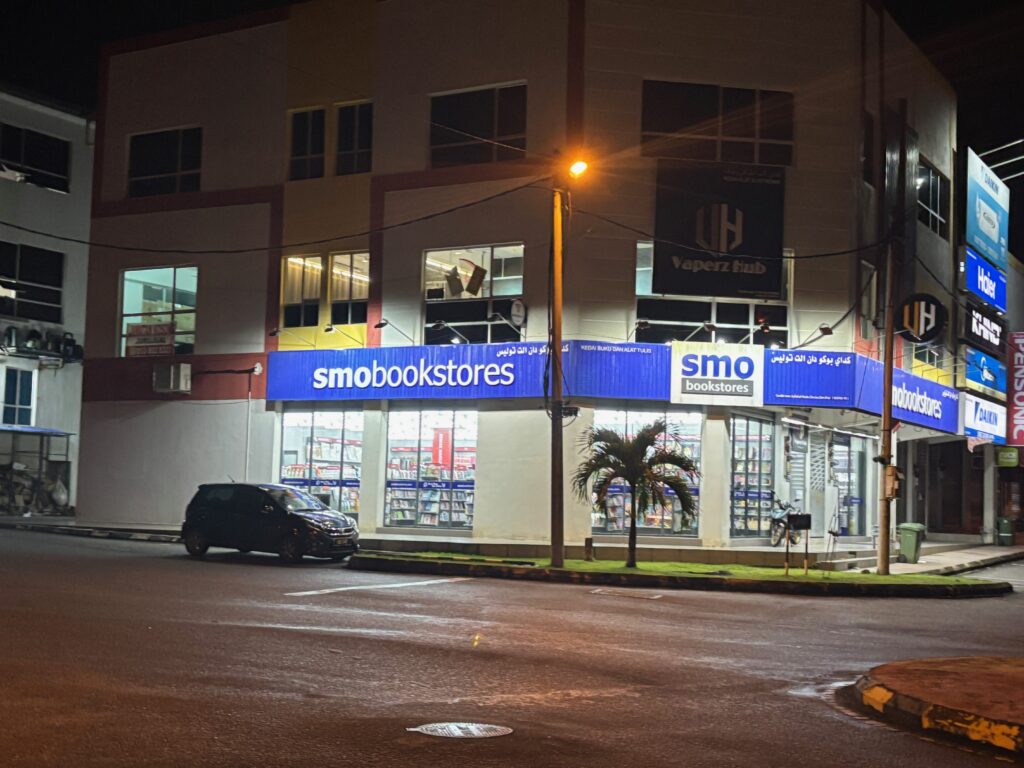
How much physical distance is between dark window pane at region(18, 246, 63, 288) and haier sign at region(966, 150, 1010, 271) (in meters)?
33.8

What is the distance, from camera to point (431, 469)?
2828 cm

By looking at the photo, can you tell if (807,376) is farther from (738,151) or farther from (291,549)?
(291,549)

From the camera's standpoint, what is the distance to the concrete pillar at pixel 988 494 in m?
41.4

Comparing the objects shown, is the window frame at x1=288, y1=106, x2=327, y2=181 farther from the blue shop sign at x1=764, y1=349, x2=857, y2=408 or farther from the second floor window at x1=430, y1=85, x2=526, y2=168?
the blue shop sign at x1=764, y1=349, x2=857, y2=408

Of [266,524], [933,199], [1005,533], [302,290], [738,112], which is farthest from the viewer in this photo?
[1005,533]

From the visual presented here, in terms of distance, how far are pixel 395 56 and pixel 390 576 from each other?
14806 mm

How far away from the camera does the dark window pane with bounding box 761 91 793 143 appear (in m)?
27.8

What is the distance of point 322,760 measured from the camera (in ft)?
22.8

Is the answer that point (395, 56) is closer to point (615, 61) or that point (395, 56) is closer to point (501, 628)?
→ point (615, 61)

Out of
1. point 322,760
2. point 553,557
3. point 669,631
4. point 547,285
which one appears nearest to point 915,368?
point 547,285

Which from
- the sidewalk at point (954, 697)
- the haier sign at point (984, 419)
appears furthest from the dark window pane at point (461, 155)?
the sidewalk at point (954, 697)

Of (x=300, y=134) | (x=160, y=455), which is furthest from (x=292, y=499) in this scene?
(x=300, y=134)

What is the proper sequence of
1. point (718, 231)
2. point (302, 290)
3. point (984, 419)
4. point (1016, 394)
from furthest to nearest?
point (1016, 394), point (984, 419), point (302, 290), point (718, 231)

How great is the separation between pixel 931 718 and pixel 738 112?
70.4 feet
